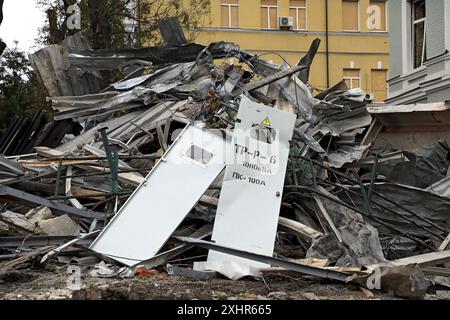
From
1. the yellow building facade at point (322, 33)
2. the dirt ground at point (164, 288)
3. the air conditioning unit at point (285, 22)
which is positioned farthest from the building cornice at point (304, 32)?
the dirt ground at point (164, 288)

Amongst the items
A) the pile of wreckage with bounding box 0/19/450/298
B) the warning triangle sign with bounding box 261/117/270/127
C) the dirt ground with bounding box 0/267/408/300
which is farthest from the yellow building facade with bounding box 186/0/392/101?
the dirt ground with bounding box 0/267/408/300

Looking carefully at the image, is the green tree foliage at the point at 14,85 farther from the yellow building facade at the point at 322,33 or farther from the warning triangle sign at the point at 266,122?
the warning triangle sign at the point at 266,122

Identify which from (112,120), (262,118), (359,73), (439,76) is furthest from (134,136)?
(359,73)

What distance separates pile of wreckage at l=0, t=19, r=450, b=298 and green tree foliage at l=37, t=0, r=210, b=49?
278 inches

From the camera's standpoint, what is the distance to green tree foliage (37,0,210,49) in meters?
15.1

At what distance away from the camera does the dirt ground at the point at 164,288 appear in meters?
4.05

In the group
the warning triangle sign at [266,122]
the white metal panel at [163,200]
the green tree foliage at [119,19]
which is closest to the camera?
the white metal panel at [163,200]

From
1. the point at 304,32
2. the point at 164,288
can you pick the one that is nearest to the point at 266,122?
the point at 164,288

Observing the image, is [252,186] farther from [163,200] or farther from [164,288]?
[164,288]

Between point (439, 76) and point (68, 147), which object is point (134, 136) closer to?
point (68, 147)

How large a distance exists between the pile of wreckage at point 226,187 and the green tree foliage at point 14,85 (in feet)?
45.5

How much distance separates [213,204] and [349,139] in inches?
119

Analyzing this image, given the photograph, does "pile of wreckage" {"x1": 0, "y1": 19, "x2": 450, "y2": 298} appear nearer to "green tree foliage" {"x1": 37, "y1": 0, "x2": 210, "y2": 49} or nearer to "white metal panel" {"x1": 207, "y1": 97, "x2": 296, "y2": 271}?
"white metal panel" {"x1": 207, "y1": 97, "x2": 296, "y2": 271}

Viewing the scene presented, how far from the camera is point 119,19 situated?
1606cm
